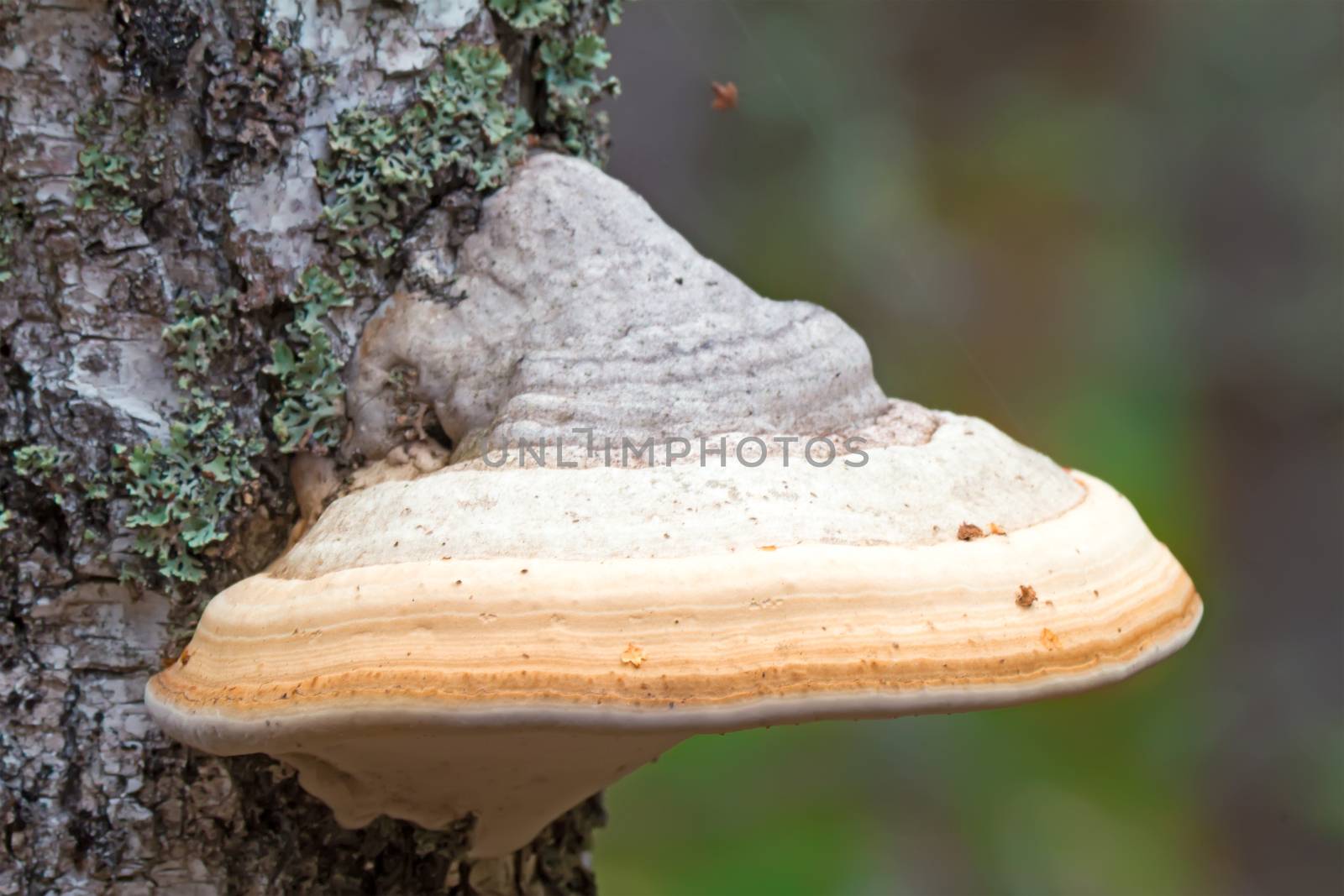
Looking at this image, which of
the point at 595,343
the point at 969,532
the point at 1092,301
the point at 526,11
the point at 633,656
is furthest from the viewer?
the point at 1092,301

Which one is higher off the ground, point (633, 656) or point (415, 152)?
point (415, 152)

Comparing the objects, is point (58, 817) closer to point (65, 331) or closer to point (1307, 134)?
point (65, 331)

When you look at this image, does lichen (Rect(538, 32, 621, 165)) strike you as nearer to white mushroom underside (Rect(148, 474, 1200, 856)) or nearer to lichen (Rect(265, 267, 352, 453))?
lichen (Rect(265, 267, 352, 453))

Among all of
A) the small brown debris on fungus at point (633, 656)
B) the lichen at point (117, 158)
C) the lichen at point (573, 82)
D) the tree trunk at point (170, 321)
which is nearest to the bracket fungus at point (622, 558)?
the small brown debris on fungus at point (633, 656)

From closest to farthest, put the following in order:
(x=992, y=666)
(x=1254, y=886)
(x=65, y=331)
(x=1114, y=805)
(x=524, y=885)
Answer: (x=992, y=666)
(x=65, y=331)
(x=524, y=885)
(x=1114, y=805)
(x=1254, y=886)

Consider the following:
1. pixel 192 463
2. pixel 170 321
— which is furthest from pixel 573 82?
pixel 192 463

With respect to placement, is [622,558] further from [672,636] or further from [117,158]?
[117,158]

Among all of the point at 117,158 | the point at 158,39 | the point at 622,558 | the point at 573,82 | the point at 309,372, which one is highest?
the point at 573,82

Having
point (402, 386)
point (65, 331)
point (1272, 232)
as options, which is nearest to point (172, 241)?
point (65, 331)
